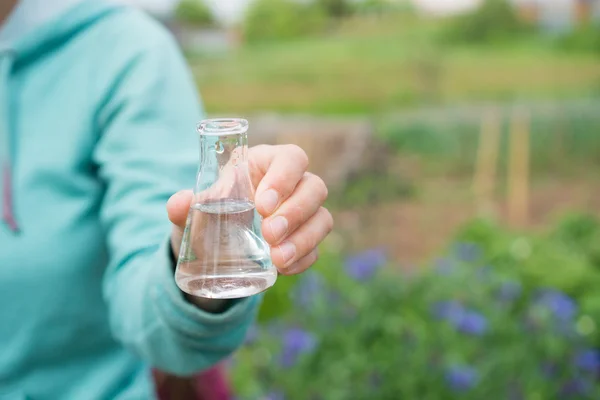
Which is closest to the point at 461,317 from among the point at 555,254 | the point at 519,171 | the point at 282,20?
the point at 555,254

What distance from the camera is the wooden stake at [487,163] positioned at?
3215 millimetres

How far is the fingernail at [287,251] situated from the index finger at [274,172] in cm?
4

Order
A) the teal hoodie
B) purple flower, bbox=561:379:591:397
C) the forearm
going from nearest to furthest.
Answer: the forearm → the teal hoodie → purple flower, bbox=561:379:591:397

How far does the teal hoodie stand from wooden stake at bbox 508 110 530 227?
2.16 m

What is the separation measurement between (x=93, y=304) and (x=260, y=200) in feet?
1.69

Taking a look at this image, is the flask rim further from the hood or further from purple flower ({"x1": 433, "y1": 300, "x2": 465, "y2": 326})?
purple flower ({"x1": 433, "y1": 300, "x2": 465, "y2": 326})

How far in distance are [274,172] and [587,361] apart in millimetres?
1872

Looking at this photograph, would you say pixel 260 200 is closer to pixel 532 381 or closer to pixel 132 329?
pixel 132 329

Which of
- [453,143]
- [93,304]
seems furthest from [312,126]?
[93,304]

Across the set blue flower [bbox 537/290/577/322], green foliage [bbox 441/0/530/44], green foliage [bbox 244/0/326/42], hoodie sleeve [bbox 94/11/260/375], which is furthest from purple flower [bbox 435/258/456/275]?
hoodie sleeve [bbox 94/11/260/375]

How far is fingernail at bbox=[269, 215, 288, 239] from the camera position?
821 millimetres

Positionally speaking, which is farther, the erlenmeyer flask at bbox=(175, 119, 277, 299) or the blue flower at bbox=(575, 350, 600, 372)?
the blue flower at bbox=(575, 350, 600, 372)

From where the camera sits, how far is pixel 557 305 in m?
2.57

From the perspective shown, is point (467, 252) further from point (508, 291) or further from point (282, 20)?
point (282, 20)
